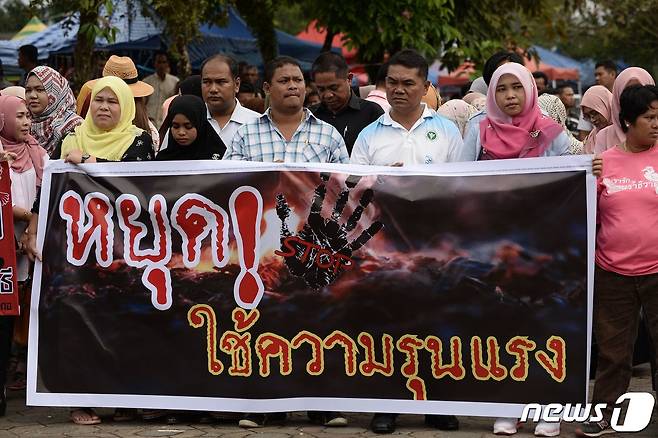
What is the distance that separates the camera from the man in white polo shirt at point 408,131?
626cm

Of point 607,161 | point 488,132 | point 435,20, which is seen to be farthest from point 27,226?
point 435,20

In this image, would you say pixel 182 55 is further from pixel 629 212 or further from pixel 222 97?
pixel 629 212

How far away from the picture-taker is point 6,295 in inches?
254

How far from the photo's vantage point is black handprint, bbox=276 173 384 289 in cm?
598

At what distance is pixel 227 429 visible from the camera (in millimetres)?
6133

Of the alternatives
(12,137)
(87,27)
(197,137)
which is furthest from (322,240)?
(87,27)

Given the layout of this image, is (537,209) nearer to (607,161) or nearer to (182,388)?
(607,161)

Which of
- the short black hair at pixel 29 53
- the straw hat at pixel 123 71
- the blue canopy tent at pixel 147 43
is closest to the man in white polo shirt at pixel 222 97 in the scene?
the straw hat at pixel 123 71

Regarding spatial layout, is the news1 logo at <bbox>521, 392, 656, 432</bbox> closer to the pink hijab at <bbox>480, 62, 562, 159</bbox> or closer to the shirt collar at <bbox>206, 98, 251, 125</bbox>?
the pink hijab at <bbox>480, 62, 562, 159</bbox>

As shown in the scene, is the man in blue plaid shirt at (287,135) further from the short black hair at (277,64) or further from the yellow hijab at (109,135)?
the yellow hijab at (109,135)

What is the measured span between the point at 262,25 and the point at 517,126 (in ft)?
43.7

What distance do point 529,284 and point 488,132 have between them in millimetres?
850

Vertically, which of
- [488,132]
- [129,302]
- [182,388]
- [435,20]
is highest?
[435,20]

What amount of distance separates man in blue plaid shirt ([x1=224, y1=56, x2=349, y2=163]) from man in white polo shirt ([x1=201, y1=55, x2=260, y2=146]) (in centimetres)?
60
